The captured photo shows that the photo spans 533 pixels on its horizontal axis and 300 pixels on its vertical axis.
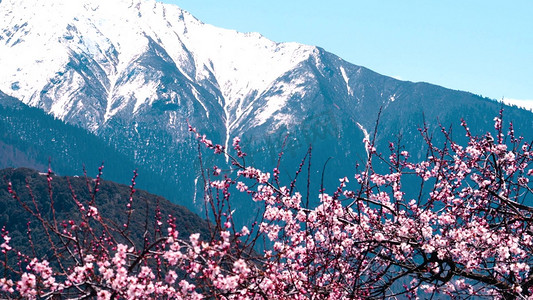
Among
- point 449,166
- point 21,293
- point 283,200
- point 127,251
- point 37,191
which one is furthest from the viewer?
point 37,191

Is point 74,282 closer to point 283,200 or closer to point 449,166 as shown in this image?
point 283,200

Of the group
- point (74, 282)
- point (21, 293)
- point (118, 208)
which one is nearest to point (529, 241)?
point (74, 282)

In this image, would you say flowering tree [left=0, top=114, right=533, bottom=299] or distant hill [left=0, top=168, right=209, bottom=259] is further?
distant hill [left=0, top=168, right=209, bottom=259]

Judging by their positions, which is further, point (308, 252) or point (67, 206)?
point (67, 206)

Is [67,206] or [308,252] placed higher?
[67,206]

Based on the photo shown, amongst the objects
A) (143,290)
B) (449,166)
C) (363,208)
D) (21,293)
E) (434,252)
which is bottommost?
(21,293)

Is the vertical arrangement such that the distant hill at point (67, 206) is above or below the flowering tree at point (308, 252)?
above

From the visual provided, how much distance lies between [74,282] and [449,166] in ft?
29.0

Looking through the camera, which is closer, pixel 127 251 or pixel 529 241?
pixel 127 251

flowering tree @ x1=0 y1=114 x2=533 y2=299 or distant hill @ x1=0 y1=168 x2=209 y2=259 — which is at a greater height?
distant hill @ x1=0 y1=168 x2=209 y2=259

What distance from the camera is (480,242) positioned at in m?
8.66

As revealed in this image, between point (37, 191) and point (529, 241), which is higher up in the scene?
point (37, 191)

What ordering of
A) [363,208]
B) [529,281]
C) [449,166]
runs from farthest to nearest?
[449,166], [363,208], [529,281]

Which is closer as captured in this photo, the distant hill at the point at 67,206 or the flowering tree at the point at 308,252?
the flowering tree at the point at 308,252
